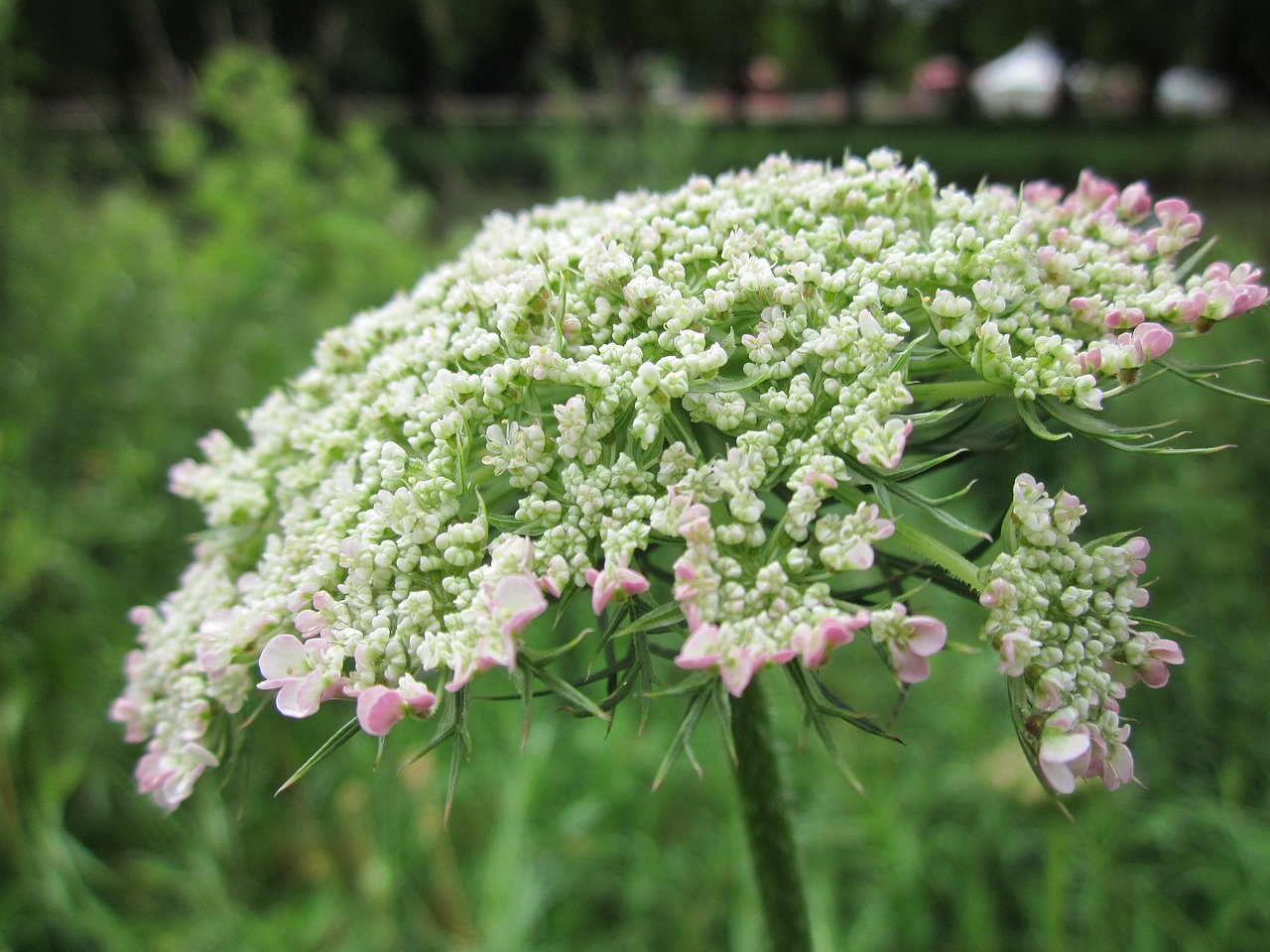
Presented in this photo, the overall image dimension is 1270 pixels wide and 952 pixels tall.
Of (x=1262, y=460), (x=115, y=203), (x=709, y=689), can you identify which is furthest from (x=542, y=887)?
(x=115, y=203)

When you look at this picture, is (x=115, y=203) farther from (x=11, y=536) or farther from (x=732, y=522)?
(x=732, y=522)

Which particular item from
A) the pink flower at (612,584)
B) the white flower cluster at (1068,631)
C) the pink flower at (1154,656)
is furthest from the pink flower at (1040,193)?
the pink flower at (612,584)

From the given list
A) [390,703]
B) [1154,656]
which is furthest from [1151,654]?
[390,703]

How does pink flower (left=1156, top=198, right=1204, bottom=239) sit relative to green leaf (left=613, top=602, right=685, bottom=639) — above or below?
above

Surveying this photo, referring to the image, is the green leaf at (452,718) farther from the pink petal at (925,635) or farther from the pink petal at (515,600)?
the pink petal at (925,635)

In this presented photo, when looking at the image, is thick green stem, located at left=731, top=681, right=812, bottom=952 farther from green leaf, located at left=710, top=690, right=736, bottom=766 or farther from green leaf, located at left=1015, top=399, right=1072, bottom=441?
green leaf, located at left=1015, top=399, right=1072, bottom=441

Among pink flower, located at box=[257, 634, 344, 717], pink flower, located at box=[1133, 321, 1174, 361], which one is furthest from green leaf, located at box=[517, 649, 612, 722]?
pink flower, located at box=[1133, 321, 1174, 361]
